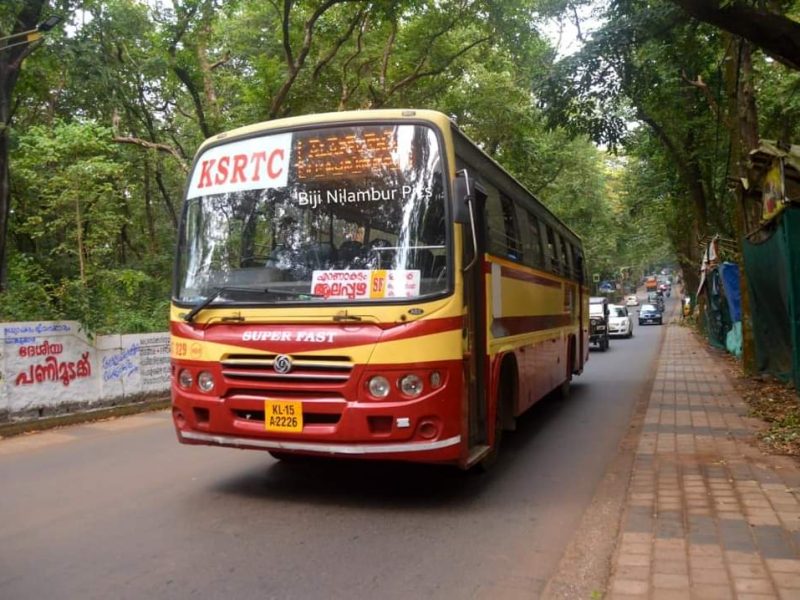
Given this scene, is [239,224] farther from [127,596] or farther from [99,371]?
[99,371]

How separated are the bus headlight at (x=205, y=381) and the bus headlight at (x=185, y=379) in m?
0.09

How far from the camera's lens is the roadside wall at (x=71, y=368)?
9.70 m

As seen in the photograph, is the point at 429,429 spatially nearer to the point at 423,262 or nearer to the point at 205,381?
the point at 423,262

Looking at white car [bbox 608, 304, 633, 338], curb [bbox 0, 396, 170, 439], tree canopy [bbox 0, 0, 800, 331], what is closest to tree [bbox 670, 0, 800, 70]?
tree canopy [bbox 0, 0, 800, 331]

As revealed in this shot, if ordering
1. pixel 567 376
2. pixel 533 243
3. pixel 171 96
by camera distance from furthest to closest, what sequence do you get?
pixel 171 96 → pixel 567 376 → pixel 533 243

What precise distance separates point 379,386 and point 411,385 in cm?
23

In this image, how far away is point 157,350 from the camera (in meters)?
12.2

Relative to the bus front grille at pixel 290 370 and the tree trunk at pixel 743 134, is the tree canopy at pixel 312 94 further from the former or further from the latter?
Result: the bus front grille at pixel 290 370

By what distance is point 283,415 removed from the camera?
201 inches

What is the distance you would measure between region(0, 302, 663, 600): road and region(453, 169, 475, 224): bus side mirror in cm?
A: 225

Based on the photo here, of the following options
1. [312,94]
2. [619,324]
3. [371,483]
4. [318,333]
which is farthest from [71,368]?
[619,324]

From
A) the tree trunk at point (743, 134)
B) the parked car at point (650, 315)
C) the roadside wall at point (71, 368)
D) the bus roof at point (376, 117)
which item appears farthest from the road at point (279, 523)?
the parked car at point (650, 315)

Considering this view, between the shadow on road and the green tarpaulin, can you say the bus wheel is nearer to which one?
the shadow on road

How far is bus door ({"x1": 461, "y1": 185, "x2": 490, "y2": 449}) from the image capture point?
5.25 m
